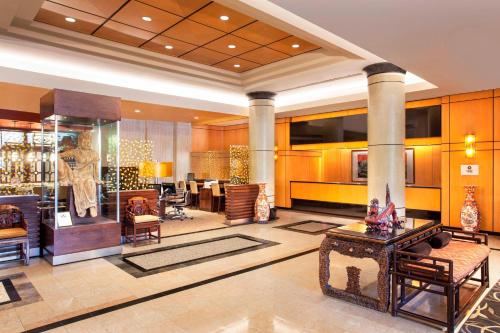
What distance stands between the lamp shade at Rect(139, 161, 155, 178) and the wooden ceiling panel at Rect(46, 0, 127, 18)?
12.3ft

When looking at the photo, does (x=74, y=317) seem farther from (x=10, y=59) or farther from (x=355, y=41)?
(x=10, y=59)

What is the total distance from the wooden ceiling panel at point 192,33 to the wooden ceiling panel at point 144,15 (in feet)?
0.51

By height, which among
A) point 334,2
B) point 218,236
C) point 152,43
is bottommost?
point 218,236

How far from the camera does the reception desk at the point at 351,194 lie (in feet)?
25.7

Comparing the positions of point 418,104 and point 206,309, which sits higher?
point 418,104

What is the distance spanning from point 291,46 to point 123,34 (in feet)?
10.0

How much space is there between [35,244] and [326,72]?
6198mm

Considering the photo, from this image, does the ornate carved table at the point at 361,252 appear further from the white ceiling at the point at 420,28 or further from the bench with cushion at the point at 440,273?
the white ceiling at the point at 420,28

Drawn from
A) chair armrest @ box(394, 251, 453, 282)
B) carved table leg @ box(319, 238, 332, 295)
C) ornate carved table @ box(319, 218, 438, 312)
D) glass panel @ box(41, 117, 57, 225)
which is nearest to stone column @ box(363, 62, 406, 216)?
ornate carved table @ box(319, 218, 438, 312)

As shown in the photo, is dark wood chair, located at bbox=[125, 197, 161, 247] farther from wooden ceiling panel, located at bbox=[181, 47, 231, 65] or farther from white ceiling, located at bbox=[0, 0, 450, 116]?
wooden ceiling panel, located at bbox=[181, 47, 231, 65]

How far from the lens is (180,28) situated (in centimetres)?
550

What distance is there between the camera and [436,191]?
7785 mm

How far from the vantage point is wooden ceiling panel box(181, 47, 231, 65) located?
21.8ft

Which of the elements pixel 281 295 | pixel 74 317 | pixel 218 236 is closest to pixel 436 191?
pixel 218 236
